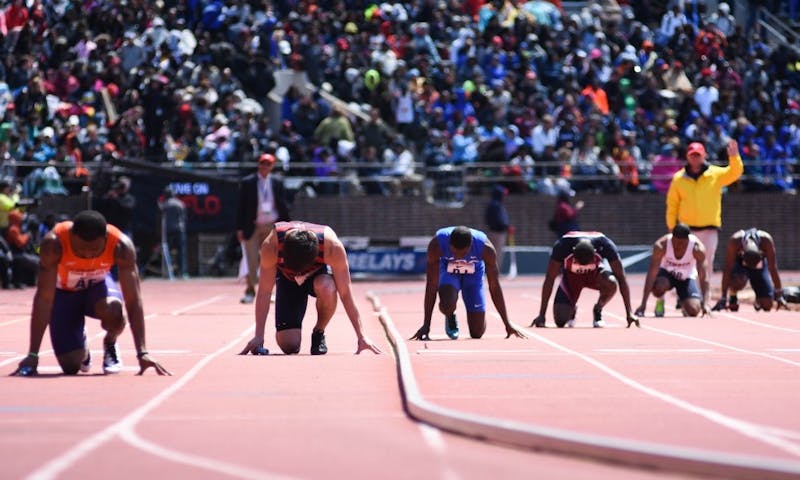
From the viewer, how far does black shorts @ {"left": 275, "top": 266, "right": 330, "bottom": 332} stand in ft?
45.0

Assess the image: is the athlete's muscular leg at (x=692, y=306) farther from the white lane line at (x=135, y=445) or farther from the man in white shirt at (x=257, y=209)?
the white lane line at (x=135, y=445)

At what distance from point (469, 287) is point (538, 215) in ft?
50.6

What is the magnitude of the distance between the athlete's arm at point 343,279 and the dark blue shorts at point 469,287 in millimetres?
2731

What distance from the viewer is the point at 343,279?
42.6 feet

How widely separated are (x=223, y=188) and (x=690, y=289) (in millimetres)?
12079

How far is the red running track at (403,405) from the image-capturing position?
277 inches

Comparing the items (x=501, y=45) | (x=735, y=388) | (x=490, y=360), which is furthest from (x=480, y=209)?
(x=735, y=388)

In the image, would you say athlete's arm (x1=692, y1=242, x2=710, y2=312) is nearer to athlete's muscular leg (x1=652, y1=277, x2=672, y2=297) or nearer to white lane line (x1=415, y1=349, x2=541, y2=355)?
athlete's muscular leg (x1=652, y1=277, x2=672, y2=297)

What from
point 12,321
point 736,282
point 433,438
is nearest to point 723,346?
point 736,282

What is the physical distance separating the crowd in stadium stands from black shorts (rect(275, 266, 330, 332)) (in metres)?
14.7

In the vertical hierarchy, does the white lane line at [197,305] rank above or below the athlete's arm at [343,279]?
below

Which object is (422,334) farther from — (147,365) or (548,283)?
(147,365)

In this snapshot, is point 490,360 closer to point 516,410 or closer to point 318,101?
point 516,410

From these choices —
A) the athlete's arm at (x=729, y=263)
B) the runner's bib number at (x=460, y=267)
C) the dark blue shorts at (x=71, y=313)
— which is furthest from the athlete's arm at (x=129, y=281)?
the athlete's arm at (x=729, y=263)
